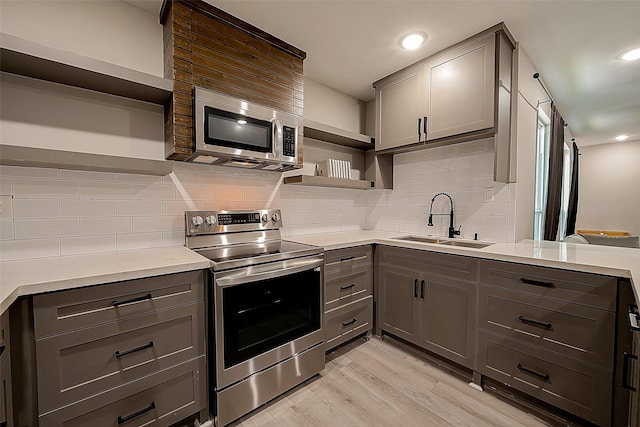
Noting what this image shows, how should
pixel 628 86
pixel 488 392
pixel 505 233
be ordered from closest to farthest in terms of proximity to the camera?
pixel 488 392 < pixel 505 233 < pixel 628 86

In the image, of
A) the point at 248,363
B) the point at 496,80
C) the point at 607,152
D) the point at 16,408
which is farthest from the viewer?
the point at 607,152

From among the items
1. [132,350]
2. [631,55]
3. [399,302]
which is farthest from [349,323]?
[631,55]

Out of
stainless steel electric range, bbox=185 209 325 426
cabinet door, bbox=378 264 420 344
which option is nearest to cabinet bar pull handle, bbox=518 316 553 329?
cabinet door, bbox=378 264 420 344

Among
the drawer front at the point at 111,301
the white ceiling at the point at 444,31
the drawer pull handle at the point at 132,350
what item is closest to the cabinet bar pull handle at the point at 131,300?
the drawer front at the point at 111,301

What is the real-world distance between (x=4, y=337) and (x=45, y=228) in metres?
0.78

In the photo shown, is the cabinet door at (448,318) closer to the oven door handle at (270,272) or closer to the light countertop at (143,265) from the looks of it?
the light countertop at (143,265)

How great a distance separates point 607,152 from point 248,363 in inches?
245

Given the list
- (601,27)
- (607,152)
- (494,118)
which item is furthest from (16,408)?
(607,152)

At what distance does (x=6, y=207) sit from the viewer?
4.65 ft

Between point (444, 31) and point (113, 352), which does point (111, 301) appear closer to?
point (113, 352)

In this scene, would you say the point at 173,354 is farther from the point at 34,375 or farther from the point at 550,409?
the point at 550,409

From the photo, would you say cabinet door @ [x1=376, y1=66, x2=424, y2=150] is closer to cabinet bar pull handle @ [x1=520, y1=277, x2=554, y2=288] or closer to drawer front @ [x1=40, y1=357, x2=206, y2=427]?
cabinet bar pull handle @ [x1=520, y1=277, x2=554, y2=288]

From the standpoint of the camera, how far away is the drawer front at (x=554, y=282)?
1.36 metres

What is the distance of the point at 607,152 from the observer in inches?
175
